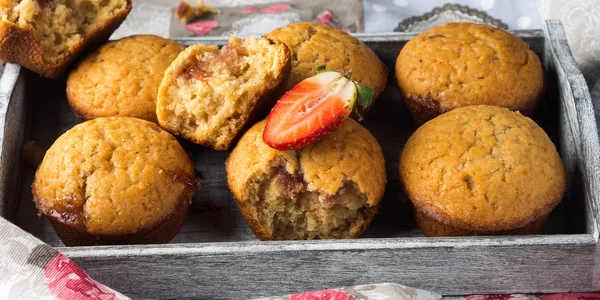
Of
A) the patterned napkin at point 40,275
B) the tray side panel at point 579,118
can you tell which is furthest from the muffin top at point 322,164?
the tray side panel at point 579,118

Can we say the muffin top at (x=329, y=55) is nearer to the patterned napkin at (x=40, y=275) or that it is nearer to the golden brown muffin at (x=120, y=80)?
the golden brown muffin at (x=120, y=80)

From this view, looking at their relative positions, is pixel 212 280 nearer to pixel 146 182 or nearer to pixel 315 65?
pixel 146 182

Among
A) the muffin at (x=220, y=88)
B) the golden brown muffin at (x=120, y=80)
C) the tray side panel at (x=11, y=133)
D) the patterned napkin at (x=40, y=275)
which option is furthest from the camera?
the golden brown muffin at (x=120, y=80)

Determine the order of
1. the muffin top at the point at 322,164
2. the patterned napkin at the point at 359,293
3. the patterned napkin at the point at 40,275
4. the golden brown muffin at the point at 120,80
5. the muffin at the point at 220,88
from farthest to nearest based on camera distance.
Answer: the golden brown muffin at the point at 120,80
the muffin at the point at 220,88
the muffin top at the point at 322,164
the patterned napkin at the point at 359,293
the patterned napkin at the point at 40,275

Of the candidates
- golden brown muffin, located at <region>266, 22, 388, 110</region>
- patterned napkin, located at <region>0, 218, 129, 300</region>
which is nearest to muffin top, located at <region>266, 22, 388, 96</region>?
golden brown muffin, located at <region>266, 22, 388, 110</region>

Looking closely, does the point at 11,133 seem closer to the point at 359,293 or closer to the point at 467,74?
the point at 359,293

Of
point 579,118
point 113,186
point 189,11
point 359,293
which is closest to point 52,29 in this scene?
point 113,186
